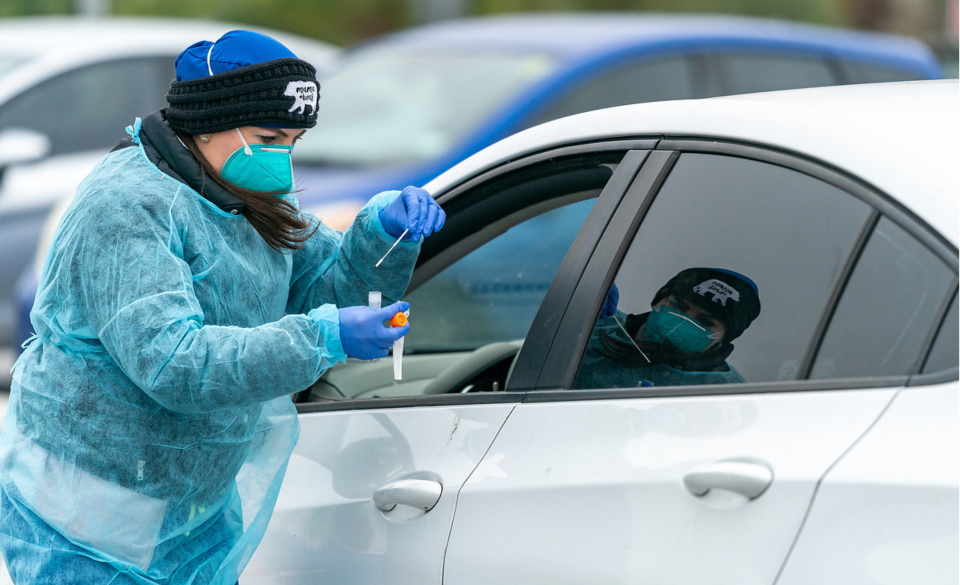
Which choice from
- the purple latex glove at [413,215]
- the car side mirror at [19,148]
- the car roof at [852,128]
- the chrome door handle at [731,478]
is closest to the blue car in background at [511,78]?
the car side mirror at [19,148]

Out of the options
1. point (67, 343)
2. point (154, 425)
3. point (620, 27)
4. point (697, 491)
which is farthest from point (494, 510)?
point (620, 27)

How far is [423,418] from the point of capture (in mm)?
2145

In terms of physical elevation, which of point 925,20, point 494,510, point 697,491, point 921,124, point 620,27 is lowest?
point 494,510

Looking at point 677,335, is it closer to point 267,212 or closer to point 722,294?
point 722,294

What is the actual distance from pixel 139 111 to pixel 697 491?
5.72m

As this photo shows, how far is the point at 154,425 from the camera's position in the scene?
2.00 m

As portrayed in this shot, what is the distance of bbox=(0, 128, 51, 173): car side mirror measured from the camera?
19.6 ft

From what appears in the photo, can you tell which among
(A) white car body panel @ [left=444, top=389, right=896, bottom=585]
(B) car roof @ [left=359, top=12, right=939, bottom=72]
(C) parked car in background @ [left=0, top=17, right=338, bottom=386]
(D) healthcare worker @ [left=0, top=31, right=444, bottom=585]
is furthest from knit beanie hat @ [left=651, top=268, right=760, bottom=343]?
(C) parked car in background @ [left=0, top=17, right=338, bottom=386]

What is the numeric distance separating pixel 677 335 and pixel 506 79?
3837mm

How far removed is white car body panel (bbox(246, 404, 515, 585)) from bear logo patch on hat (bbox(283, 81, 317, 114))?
2.02ft

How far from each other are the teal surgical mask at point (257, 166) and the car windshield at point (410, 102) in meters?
3.20

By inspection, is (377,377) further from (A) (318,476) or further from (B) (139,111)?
(B) (139,111)

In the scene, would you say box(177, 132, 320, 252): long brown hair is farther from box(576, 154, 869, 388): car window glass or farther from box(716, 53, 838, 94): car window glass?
box(716, 53, 838, 94): car window glass

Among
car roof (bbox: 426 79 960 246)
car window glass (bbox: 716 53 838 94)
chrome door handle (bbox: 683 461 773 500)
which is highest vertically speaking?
car window glass (bbox: 716 53 838 94)
